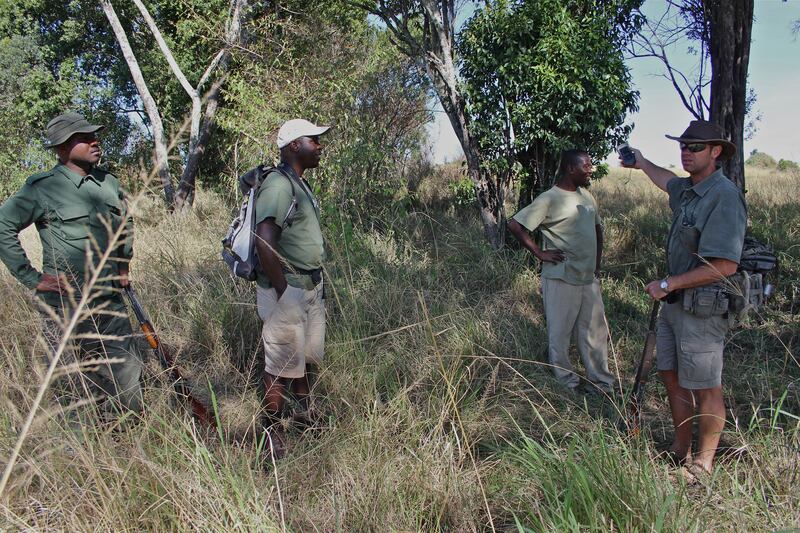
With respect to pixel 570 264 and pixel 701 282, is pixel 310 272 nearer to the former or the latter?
pixel 570 264

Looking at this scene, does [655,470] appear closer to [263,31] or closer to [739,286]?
[739,286]

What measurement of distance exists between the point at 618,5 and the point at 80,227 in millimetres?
5828

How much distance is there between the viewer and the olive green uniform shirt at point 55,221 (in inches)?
112

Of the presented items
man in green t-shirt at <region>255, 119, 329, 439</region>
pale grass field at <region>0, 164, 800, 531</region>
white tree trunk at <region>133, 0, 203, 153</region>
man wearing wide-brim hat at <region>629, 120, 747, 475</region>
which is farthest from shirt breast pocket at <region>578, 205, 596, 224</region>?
white tree trunk at <region>133, 0, 203, 153</region>

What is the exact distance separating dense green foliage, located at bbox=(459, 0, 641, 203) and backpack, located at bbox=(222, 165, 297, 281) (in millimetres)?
3773

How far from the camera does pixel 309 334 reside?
11.1 feet

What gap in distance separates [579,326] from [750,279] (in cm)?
147

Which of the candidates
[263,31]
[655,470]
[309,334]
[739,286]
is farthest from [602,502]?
[263,31]

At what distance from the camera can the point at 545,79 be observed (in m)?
5.92

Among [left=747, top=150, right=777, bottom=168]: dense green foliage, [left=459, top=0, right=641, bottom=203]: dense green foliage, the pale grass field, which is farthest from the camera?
[left=747, top=150, right=777, bottom=168]: dense green foliage

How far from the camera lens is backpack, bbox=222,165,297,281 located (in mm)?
3117

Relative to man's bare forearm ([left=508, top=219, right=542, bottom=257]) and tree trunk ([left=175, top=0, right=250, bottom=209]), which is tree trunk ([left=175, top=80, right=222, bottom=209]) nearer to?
tree trunk ([left=175, top=0, right=250, bottom=209])

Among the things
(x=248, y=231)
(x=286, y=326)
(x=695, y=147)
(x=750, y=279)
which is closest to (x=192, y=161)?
(x=248, y=231)

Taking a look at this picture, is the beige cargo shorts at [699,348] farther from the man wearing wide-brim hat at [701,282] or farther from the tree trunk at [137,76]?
the tree trunk at [137,76]
